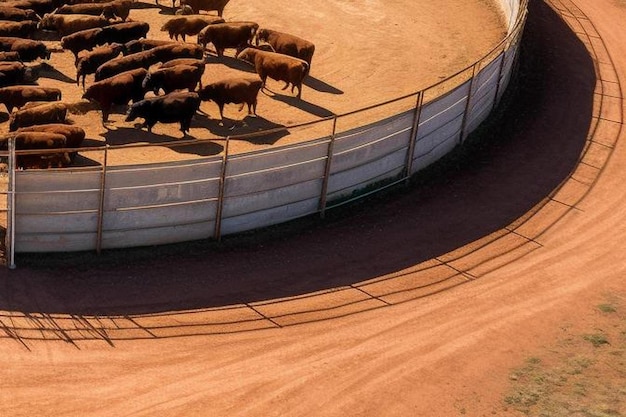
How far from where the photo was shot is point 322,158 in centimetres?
1986

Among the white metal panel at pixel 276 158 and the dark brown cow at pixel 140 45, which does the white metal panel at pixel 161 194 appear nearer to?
the white metal panel at pixel 276 158

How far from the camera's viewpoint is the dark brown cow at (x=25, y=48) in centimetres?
2689

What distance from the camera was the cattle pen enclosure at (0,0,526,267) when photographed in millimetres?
17641

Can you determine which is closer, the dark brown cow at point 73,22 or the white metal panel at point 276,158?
the white metal panel at point 276,158

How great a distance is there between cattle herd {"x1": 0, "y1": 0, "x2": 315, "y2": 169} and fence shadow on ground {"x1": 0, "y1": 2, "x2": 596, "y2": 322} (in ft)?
13.5

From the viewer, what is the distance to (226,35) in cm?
2903

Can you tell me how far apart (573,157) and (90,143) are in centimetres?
1160

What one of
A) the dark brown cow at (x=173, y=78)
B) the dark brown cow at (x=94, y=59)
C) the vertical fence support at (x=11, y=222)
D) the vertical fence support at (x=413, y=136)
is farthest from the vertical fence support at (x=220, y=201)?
the dark brown cow at (x=94, y=59)

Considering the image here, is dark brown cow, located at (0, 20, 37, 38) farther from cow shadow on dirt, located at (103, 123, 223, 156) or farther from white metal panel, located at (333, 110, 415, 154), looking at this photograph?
white metal panel, located at (333, 110, 415, 154)

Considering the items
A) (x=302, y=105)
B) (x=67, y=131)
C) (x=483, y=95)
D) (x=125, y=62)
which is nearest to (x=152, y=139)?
(x=67, y=131)

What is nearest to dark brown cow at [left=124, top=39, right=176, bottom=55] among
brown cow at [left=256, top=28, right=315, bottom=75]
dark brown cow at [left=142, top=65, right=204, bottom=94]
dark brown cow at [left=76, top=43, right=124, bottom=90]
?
dark brown cow at [left=76, top=43, right=124, bottom=90]

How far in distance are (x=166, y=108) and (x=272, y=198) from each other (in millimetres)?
5221

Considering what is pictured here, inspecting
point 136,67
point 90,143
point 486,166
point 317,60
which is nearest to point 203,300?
point 90,143

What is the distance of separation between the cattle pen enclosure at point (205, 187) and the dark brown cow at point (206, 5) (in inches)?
414
